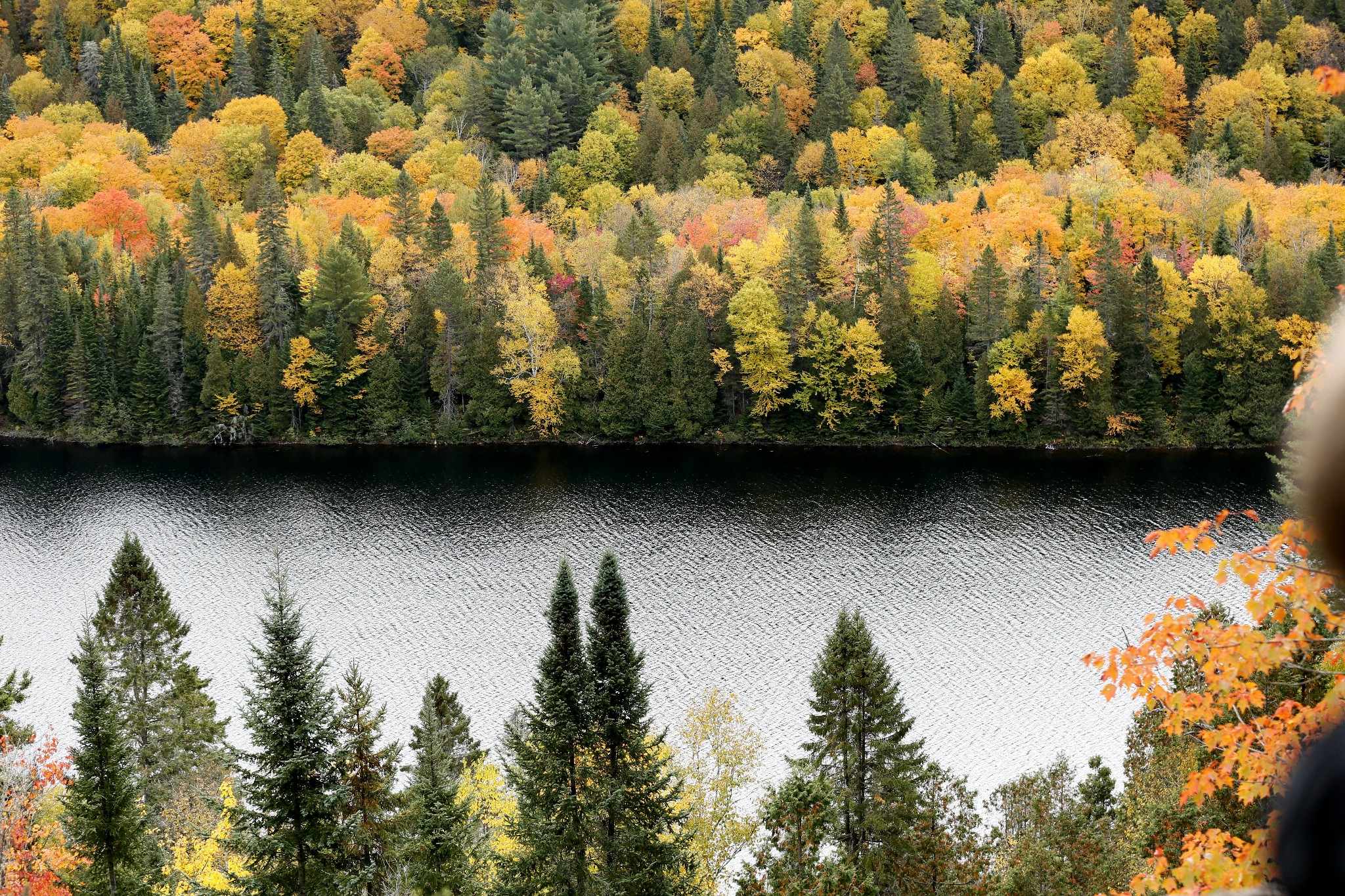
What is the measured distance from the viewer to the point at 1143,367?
66.2 m

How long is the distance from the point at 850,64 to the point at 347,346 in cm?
5532

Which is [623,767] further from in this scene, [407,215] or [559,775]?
[407,215]

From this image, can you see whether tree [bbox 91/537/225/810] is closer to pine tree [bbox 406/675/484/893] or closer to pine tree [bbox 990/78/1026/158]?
pine tree [bbox 406/675/484/893]

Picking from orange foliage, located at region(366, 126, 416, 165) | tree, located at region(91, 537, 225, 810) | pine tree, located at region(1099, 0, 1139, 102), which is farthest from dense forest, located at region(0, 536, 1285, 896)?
pine tree, located at region(1099, 0, 1139, 102)

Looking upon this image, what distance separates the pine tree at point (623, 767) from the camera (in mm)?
21047

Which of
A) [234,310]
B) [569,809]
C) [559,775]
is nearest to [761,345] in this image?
[234,310]

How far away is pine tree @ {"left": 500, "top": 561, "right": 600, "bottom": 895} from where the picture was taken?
814 inches

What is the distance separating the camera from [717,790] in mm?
29266

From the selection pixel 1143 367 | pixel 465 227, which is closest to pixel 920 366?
pixel 1143 367

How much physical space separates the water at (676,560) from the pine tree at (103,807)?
52.7 feet

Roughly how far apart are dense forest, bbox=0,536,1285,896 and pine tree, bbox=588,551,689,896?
0.04 m

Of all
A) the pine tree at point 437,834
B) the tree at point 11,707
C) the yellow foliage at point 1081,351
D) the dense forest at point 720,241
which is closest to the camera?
the pine tree at point 437,834

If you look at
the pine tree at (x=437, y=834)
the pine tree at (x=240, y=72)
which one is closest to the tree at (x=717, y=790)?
the pine tree at (x=437, y=834)

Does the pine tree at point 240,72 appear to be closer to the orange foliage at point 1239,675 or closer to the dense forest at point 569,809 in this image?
the dense forest at point 569,809
